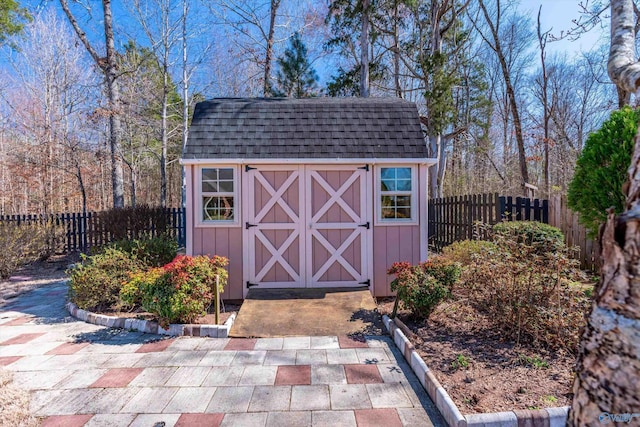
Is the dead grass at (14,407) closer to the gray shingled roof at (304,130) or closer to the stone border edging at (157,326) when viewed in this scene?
the stone border edging at (157,326)

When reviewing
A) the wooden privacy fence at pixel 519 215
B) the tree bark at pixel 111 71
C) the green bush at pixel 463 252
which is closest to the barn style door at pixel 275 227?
the green bush at pixel 463 252

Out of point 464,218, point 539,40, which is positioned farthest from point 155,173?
point 539,40

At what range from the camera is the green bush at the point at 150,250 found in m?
5.72

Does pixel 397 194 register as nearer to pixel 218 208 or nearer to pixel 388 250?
pixel 388 250

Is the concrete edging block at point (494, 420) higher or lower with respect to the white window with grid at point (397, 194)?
lower

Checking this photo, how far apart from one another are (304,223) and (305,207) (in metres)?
0.26

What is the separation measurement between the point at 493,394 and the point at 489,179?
58.1 ft

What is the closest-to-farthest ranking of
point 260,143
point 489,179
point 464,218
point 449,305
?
point 449,305 < point 260,143 < point 464,218 < point 489,179

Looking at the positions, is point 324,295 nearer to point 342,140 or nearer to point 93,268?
point 342,140

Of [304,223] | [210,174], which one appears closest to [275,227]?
[304,223]

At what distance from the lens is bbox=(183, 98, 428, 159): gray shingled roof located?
5.62 m

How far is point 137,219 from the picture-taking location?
891 cm

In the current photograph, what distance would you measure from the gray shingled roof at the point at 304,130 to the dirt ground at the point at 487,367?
294 centimetres

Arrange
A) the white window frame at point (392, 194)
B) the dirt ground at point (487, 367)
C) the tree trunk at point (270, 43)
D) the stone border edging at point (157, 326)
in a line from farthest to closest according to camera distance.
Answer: the tree trunk at point (270, 43)
the white window frame at point (392, 194)
the stone border edging at point (157, 326)
the dirt ground at point (487, 367)
